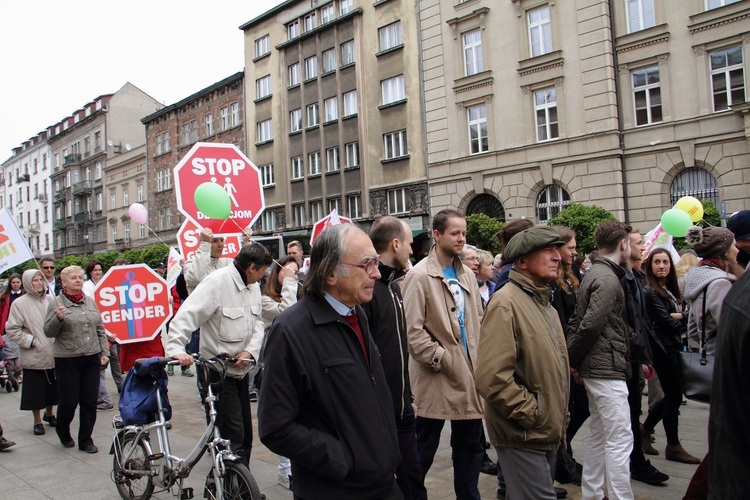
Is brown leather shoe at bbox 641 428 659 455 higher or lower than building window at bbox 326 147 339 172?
lower

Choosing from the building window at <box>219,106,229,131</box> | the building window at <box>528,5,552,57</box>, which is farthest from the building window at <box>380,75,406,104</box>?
the building window at <box>219,106,229,131</box>

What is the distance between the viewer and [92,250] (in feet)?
198

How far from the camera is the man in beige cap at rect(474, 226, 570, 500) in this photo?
3.24 m

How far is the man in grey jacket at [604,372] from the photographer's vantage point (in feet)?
14.1

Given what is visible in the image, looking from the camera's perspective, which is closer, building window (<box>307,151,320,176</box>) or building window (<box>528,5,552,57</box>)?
building window (<box>528,5,552,57</box>)

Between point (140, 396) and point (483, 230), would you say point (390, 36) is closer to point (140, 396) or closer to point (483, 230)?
point (483, 230)

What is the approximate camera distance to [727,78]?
65.6 feet

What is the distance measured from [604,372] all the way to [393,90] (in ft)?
87.5

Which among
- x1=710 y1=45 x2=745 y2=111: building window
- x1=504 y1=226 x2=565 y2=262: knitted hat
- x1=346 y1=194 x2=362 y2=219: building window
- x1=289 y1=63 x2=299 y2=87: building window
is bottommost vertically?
x1=504 y1=226 x2=565 y2=262: knitted hat

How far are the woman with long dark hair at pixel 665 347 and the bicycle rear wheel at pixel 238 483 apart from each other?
367 centimetres

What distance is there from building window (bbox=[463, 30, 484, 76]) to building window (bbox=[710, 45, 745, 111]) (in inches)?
345

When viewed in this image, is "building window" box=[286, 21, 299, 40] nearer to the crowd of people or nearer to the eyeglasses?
the crowd of people

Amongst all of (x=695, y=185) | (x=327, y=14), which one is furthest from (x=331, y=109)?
(x=695, y=185)

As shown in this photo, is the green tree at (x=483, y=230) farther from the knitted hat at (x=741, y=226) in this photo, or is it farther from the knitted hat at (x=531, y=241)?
the knitted hat at (x=531, y=241)
